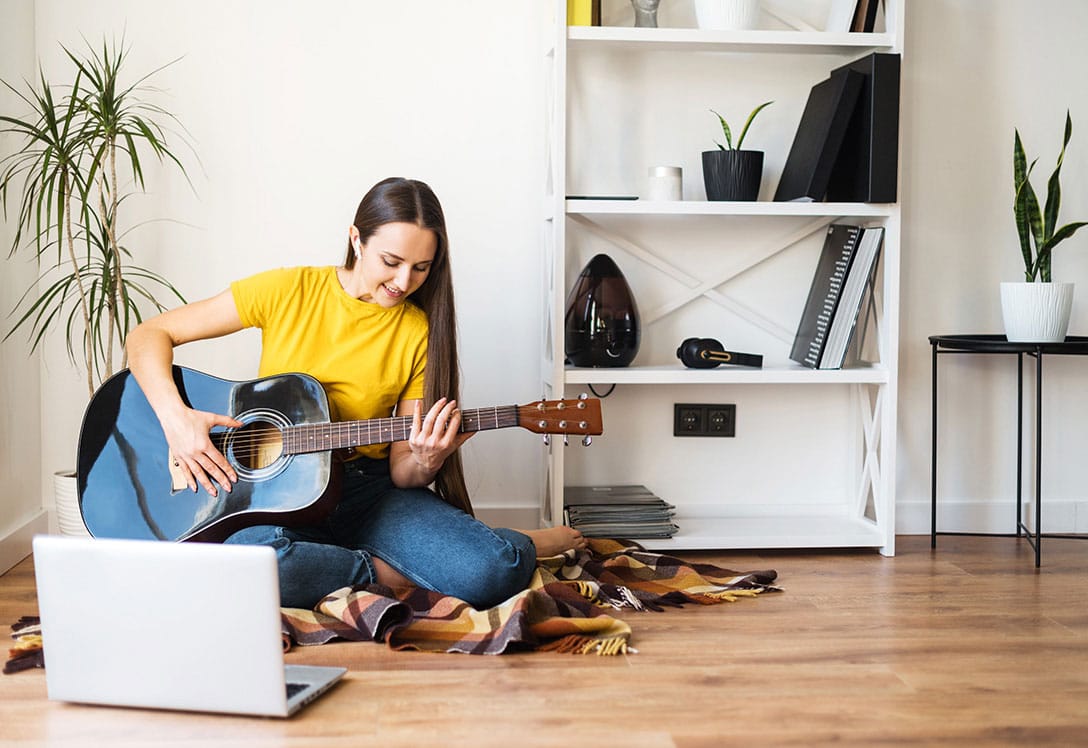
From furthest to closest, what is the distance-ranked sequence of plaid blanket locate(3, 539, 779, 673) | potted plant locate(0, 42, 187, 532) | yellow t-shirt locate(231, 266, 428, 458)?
potted plant locate(0, 42, 187, 532) → yellow t-shirt locate(231, 266, 428, 458) → plaid blanket locate(3, 539, 779, 673)

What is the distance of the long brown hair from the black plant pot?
75 centimetres

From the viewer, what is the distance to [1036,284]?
2.53 metres

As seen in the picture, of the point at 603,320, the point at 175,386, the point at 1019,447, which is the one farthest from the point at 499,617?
the point at 1019,447

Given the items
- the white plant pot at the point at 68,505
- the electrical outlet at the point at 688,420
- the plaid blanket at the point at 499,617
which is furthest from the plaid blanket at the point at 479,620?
the electrical outlet at the point at 688,420

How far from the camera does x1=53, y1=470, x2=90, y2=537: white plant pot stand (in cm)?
244

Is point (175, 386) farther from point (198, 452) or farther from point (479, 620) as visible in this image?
point (479, 620)

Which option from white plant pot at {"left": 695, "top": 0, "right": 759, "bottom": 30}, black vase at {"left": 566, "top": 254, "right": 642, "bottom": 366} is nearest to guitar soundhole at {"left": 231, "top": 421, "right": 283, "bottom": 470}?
black vase at {"left": 566, "top": 254, "right": 642, "bottom": 366}

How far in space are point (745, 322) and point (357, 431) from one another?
3.96ft

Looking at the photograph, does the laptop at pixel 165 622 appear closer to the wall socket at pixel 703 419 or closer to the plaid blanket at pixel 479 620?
the plaid blanket at pixel 479 620

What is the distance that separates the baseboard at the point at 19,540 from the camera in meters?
2.39

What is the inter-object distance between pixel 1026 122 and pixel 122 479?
234cm

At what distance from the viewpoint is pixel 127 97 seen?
8.51ft

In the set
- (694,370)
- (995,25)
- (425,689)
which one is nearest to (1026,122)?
(995,25)

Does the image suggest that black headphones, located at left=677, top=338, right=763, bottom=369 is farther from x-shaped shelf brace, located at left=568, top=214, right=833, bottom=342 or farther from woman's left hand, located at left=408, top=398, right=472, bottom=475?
woman's left hand, located at left=408, top=398, right=472, bottom=475
